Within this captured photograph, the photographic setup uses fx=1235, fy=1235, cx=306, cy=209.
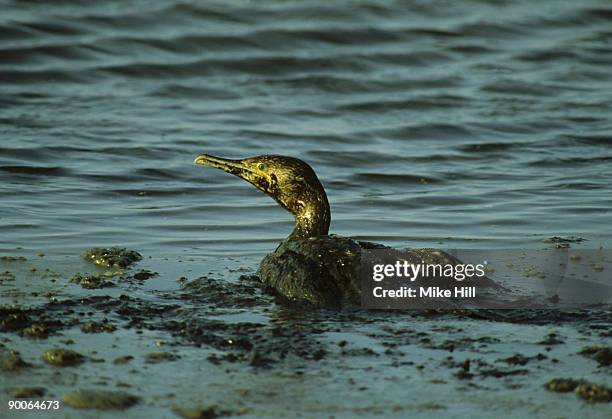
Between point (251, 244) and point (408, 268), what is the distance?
7.46 feet

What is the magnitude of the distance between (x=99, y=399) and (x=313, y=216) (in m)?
3.13

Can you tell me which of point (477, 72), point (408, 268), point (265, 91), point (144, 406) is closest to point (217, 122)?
point (265, 91)

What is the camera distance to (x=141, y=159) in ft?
39.3

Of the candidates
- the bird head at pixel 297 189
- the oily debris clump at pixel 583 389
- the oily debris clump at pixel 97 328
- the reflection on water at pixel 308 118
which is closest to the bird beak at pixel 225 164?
the bird head at pixel 297 189

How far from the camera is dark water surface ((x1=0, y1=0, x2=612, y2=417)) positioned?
796 cm

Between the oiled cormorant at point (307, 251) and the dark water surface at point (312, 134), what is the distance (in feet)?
1.34

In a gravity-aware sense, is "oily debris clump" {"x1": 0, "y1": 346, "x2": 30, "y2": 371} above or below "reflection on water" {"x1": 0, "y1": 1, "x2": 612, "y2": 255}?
below

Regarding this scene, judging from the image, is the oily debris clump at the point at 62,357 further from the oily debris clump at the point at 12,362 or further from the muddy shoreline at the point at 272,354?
the oily debris clump at the point at 12,362

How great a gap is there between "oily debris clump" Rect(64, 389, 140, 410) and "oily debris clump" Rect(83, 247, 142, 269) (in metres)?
2.87

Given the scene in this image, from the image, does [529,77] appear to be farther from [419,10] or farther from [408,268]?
[408,268]

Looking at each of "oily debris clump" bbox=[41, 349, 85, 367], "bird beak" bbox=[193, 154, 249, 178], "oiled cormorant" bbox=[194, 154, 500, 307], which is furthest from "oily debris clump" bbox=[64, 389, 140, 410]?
"bird beak" bbox=[193, 154, 249, 178]

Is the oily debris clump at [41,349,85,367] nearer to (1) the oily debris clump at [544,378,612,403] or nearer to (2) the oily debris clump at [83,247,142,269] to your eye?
(1) the oily debris clump at [544,378,612,403]

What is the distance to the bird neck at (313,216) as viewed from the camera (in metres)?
7.89

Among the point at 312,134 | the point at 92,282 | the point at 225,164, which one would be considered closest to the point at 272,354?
the point at 92,282
